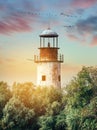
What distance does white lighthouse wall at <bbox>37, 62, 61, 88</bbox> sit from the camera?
61312mm

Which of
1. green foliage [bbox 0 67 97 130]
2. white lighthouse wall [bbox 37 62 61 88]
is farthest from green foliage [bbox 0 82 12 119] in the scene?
white lighthouse wall [bbox 37 62 61 88]

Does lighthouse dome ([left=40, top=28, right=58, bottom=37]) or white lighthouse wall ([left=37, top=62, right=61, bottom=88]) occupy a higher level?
lighthouse dome ([left=40, top=28, right=58, bottom=37])

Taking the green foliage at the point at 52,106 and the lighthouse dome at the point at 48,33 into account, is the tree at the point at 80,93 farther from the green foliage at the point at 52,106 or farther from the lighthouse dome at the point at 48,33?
the lighthouse dome at the point at 48,33

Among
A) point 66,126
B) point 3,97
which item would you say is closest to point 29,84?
point 3,97

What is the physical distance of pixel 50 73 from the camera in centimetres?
6128

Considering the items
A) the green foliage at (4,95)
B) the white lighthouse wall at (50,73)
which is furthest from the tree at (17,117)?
the white lighthouse wall at (50,73)

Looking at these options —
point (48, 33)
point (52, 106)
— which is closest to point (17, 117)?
point (52, 106)

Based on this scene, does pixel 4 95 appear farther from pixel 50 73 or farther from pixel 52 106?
pixel 50 73

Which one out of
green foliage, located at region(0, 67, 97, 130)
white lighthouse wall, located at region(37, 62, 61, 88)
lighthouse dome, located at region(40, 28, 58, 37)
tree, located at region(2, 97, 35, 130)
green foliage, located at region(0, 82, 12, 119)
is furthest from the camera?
lighthouse dome, located at region(40, 28, 58, 37)

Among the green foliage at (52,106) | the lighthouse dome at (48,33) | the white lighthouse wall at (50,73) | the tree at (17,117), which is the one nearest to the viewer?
the green foliage at (52,106)

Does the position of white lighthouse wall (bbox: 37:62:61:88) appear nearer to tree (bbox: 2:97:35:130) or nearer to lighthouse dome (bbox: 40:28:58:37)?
lighthouse dome (bbox: 40:28:58:37)

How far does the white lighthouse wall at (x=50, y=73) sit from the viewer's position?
6131cm

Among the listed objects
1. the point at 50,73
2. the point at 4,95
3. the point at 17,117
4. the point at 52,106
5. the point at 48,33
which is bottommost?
the point at 17,117

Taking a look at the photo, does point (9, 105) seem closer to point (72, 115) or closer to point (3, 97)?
point (3, 97)
